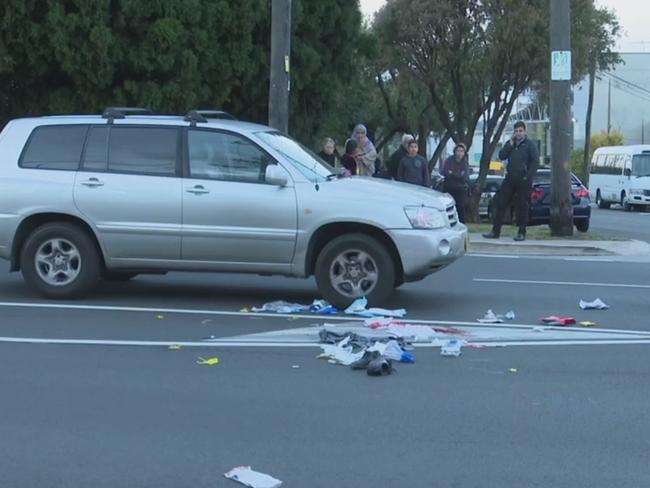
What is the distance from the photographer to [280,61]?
59.9 feet

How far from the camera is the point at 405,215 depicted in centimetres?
1055

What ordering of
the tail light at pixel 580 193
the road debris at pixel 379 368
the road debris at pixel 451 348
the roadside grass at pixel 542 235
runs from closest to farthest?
the road debris at pixel 379 368 < the road debris at pixel 451 348 < the roadside grass at pixel 542 235 < the tail light at pixel 580 193

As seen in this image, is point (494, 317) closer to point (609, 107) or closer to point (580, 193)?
point (580, 193)

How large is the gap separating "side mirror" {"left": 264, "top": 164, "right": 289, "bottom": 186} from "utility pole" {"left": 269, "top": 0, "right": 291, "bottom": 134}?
7690 millimetres

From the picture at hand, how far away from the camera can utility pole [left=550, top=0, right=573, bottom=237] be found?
18312 millimetres

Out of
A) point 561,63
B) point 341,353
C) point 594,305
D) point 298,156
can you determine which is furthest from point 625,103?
point 341,353

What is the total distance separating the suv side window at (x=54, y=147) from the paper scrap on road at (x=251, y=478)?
6.02 m

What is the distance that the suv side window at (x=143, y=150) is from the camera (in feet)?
36.1

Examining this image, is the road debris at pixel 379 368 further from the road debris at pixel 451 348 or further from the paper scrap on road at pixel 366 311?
the paper scrap on road at pixel 366 311

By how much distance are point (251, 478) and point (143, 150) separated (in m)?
5.98

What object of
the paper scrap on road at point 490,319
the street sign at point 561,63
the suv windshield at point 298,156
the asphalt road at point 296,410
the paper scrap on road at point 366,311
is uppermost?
the street sign at point 561,63

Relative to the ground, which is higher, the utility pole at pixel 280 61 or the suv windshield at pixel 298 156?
the utility pole at pixel 280 61

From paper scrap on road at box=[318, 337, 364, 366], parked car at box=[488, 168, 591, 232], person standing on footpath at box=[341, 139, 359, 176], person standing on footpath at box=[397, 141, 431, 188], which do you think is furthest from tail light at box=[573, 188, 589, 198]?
paper scrap on road at box=[318, 337, 364, 366]

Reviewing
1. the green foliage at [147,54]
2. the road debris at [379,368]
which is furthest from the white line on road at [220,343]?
the green foliage at [147,54]
